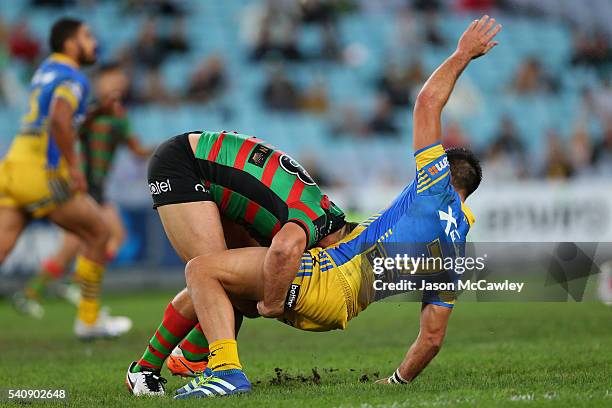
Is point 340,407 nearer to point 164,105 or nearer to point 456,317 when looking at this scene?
point 456,317

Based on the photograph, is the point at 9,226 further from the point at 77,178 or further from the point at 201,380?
the point at 201,380

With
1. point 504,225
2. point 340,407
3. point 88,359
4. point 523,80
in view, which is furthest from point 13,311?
point 523,80

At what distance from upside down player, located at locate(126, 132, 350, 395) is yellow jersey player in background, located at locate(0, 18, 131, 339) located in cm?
332

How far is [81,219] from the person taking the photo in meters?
9.45

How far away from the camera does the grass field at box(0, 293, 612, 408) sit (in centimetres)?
527

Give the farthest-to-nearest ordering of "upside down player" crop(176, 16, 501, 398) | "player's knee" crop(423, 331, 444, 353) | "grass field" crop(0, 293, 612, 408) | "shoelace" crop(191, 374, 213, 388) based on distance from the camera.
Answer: "player's knee" crop(423, 331, 444, 353)
"upside down player" crop(176, 16, 501, 398)
"shoelace" crop(191, 374, 213, 388)
"grass field" crop(0, 293, 612, 408)

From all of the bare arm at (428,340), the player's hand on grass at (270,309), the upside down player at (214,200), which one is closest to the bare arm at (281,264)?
the player's hand on grass at (270,309)

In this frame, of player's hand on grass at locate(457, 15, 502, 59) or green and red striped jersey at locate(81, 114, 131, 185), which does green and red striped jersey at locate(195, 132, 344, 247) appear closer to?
player's hand on grass at locate(457, 15, 502, 59)

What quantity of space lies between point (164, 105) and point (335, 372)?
13.7 metres

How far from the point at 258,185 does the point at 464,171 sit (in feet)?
4.14

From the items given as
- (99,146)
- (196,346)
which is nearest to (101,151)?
(99,146)

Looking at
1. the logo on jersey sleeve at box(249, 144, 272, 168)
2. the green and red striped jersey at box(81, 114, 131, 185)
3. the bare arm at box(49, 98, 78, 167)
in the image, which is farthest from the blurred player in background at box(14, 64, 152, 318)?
the logo on jersey sleeve at box(249, 144, 272, 168)

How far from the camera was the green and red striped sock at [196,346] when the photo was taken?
6281mm

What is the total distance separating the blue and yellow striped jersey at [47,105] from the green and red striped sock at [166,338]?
372cm
